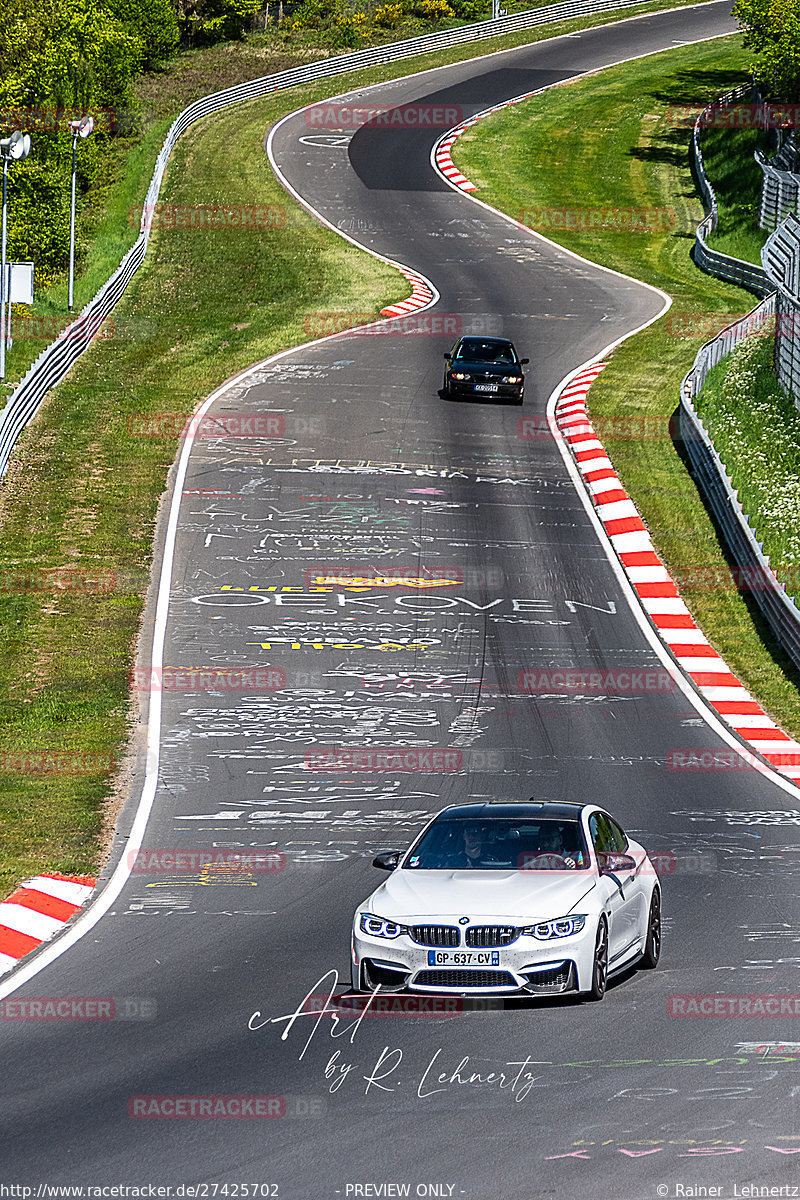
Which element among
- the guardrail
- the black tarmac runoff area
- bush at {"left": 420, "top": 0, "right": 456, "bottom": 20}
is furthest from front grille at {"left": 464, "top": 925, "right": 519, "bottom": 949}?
bush at {"left": 420, "top": 0, "right": 456, "bottom": 20}

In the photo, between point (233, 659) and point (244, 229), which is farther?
point (244, 229)

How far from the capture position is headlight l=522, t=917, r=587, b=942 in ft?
36.6

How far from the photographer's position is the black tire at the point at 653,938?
12320mm

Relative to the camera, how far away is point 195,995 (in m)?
11.6

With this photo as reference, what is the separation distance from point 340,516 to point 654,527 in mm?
5947

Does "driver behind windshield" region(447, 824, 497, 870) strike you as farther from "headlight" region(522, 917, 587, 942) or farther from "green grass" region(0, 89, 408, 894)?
"green grass" region(0, 89, 408, 894)

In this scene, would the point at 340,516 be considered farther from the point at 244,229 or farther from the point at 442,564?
the point at 244,229

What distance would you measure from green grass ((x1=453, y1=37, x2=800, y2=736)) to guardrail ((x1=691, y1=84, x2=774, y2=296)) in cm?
53

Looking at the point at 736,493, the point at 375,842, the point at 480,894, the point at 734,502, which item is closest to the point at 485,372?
the point at 736,493

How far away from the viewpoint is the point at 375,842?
52.8 feet

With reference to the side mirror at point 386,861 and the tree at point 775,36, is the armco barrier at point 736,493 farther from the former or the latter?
the side mirror at point 386,861

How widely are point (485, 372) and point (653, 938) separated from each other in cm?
2731

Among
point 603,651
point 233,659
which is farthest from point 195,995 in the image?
point 603,651

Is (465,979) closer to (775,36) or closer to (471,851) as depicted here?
(471,851)
